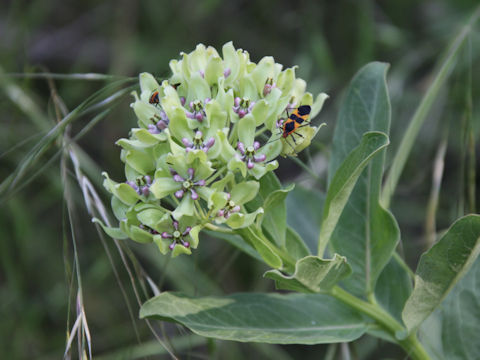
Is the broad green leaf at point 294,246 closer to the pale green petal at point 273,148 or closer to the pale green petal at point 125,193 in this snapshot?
the pale green petal at point 273,148

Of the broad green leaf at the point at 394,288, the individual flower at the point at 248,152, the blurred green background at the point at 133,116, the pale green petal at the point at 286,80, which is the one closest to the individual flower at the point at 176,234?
the individual flower at the point at 248,152

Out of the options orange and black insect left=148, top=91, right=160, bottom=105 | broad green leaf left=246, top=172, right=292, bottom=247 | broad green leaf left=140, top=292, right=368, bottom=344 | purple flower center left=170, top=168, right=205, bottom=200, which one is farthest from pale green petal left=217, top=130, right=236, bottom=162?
broad green leaf left=140, top=292, right=368, bottom=344

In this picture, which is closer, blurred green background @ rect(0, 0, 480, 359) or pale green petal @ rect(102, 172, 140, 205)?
pale green petal @ rect(102, 172, 140, 205)

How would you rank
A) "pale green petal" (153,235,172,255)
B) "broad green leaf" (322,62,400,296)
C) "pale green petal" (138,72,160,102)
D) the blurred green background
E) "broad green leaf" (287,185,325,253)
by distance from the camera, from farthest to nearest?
the blurred green background
"broad green leaf" (287,185,325,253)
"broad green leaf" (322,62,400,296)
"pale green petal" (138,72,160,102)
"pale green petal" (153,235,172,255)

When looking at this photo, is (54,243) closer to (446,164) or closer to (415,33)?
(446,164)

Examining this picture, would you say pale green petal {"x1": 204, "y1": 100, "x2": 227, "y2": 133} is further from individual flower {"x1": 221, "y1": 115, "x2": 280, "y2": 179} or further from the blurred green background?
the blurred green background

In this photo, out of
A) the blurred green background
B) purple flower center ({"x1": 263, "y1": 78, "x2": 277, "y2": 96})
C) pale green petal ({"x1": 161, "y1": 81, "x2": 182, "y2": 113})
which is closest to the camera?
pale green petal ({"x1": 161, "y1": 81, "x2": 182, "y2": 113})
